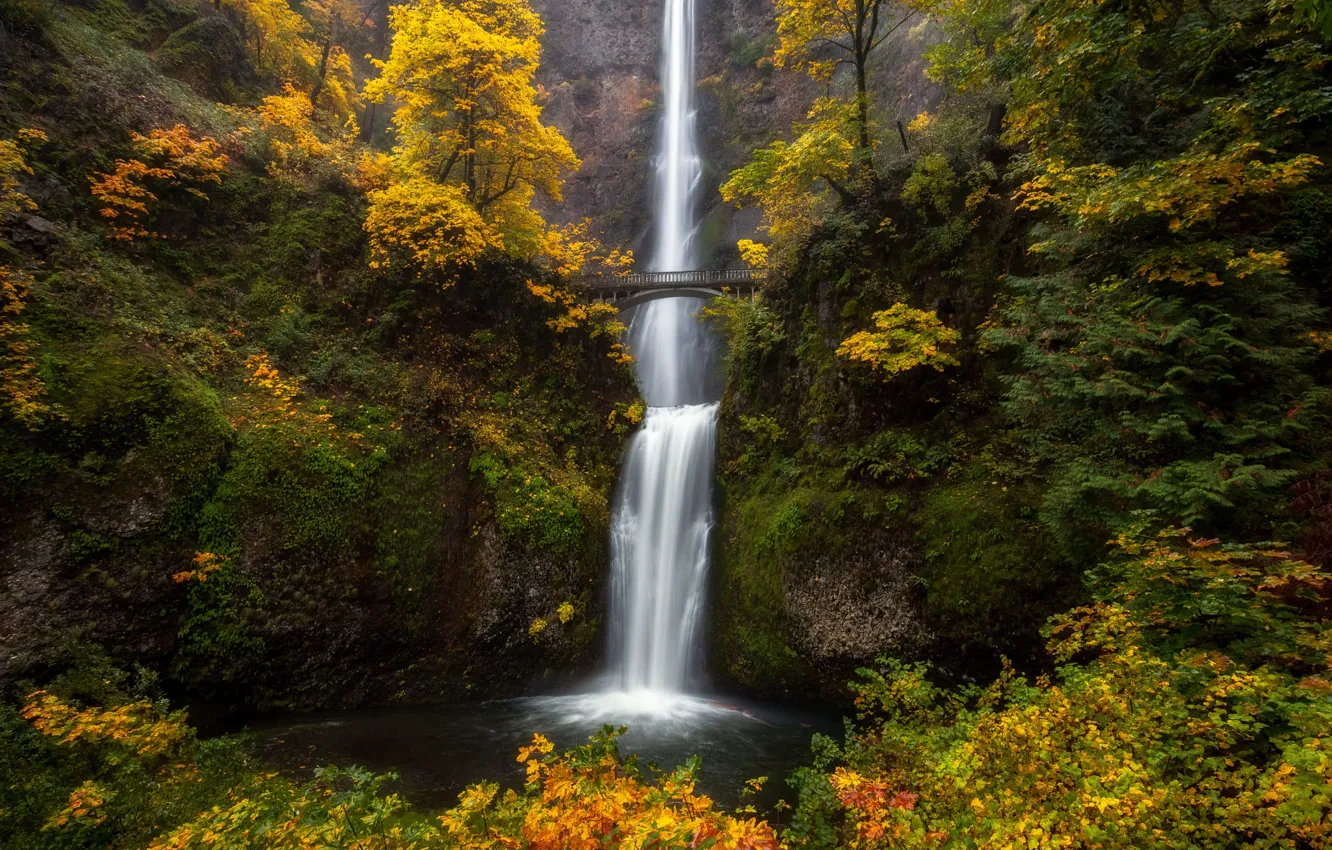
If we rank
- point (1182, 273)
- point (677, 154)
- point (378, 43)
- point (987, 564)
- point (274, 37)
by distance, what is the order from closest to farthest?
point (1182, 273) < point (987, 564) < point (274, 37) < point (378, 43) < point (677, 154)

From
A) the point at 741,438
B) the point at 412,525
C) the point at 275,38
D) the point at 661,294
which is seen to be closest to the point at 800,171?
the point at 741,438

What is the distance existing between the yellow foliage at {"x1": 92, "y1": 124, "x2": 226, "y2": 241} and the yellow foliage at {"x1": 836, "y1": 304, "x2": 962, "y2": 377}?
13004 mm

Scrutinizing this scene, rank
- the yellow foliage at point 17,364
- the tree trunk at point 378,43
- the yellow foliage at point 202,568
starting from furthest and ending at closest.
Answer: the tree trunk at point 378,43 < the yellow foliage at point 202,568 < the yellow foliage at point 17,364

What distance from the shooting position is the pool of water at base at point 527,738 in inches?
281

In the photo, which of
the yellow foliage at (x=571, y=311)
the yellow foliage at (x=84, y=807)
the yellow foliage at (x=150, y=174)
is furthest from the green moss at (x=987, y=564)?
the yellow foliage at (x=150, y=174)

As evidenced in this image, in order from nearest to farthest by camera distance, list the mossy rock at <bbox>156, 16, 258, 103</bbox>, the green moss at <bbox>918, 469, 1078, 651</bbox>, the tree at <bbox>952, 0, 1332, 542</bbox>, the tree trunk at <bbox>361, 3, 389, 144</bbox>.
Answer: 1. the tree at <bbox>952, 0, 1332, 542</bbox>
2. the green moss at <bbox>918, 469, 1078, 651</bbox>
3. the mossy rock at <bbox>156, 16, 258, 103</bbox>
4. the tree trunk at <bbox>361, 3, 389, 144</bbox>

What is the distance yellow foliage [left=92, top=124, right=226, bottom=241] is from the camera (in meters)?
9.77

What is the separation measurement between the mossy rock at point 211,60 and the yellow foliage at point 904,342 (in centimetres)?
1722

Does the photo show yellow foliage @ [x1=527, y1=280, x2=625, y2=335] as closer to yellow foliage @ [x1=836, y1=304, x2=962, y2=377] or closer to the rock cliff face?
yellow foliage @ [x1=836, y1=304, x2=962, y2=377]

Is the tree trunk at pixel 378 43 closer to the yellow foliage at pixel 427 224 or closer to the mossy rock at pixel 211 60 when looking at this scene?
the mossy rock at pixel 211 60

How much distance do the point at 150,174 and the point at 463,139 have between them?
599 cm

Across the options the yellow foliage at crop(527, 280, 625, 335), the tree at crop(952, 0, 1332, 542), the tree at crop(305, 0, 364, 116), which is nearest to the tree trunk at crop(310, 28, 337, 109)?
the tree at crop(305, 0, 364, 116)

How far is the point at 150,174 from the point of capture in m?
10.6

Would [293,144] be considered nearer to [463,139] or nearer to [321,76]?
[463,139]
